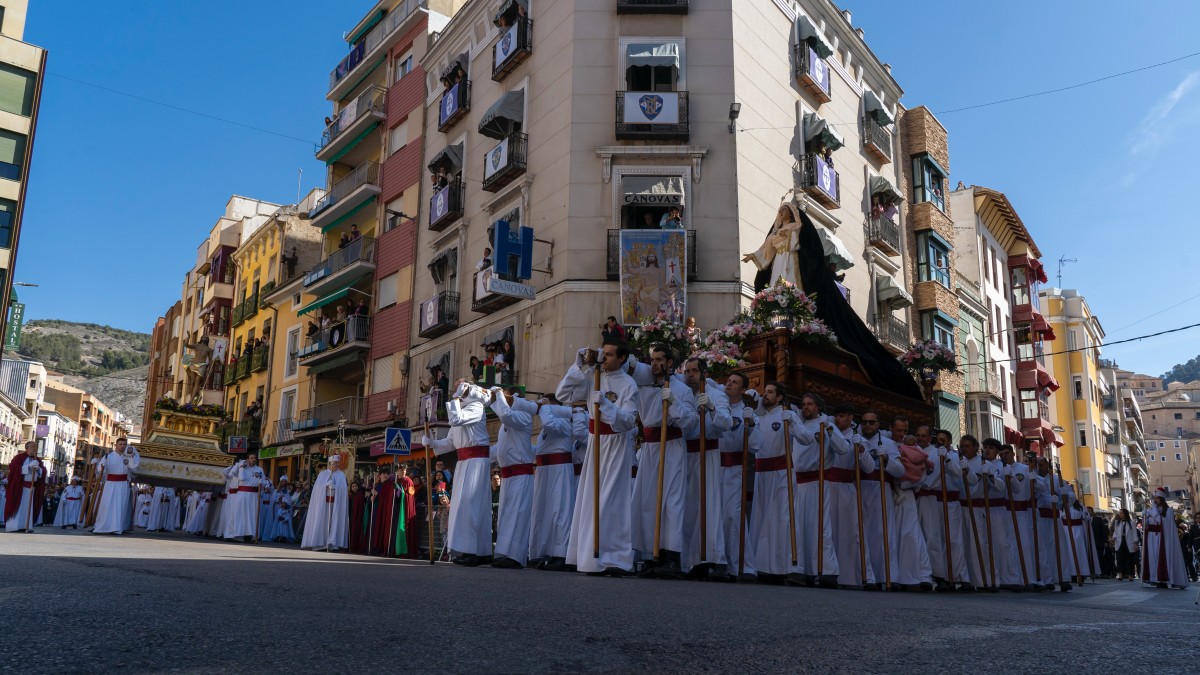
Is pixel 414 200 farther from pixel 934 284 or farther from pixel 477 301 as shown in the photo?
pixel 934 284

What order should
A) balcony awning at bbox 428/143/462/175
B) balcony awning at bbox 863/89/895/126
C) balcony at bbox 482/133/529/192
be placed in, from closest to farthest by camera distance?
balcony at bbox 482/133/529/192, balcony awning at bbox 428/143/462/175, balcony awning at bbox 863/89/895/126

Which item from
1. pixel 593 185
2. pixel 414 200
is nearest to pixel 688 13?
pixel 593 185

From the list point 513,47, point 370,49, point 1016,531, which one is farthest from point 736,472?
point 370,49

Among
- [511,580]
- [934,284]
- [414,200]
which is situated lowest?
[511,580]

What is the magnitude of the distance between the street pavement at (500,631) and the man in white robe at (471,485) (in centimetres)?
486

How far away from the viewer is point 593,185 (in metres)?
21.6

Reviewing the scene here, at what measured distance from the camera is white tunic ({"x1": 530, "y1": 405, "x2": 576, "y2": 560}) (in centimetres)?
1051

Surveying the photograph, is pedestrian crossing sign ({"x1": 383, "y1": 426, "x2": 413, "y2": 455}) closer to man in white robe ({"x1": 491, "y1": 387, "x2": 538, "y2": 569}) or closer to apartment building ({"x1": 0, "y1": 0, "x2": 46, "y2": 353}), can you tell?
man in white robe ({"x1": 491, "y1": 387, "x2": 538, "y2": 569})

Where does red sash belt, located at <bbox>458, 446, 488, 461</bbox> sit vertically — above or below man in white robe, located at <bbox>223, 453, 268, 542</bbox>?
above

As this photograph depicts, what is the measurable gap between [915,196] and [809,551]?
78.7 ft

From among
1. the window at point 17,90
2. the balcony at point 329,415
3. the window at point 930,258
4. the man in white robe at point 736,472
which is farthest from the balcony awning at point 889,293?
the window at point 17,90

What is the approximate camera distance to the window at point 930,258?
3023 centimetres

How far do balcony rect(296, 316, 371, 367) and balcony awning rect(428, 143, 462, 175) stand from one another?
19.8 feet

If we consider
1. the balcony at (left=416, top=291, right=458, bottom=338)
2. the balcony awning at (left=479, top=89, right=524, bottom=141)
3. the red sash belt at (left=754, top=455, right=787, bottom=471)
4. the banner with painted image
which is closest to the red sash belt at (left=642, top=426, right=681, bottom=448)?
the red sash belt at (left=754, top=455, right=787, bottom=471)
